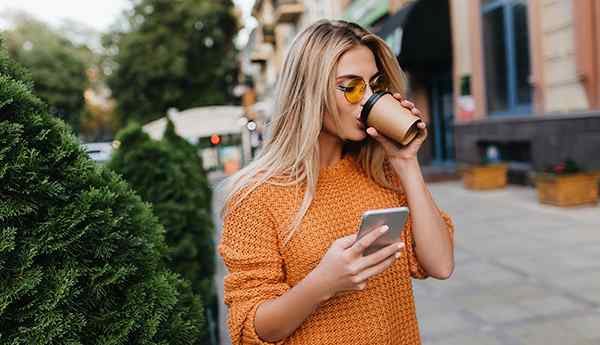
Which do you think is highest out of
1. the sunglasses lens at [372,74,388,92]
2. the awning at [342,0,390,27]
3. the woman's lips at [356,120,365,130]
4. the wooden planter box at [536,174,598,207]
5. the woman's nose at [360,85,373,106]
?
the awning at [342,0,390,27]

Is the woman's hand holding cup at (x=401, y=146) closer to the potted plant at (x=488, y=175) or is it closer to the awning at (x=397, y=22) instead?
the potted plant at (x=488, y=175)

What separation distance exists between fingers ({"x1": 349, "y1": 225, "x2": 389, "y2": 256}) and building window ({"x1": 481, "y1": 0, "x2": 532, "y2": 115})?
11.0m

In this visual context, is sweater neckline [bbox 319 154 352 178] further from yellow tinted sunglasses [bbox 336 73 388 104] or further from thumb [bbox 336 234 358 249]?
thumb [bbox 336 234 358 249]

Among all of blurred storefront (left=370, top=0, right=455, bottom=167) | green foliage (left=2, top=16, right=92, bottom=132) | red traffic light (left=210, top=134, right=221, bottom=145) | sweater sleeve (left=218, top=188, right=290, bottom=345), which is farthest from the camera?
green foliage (left=2, top=16, right=92, bottom=132)

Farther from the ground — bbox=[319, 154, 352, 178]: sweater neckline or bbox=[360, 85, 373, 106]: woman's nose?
bbox=[360, 85, 373, 106]: woman's nose

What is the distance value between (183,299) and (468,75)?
41.2ft

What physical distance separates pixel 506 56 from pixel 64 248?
40.1ft

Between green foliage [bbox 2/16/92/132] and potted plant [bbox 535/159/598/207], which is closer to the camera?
potted plant [bbox 535/159/598/207]

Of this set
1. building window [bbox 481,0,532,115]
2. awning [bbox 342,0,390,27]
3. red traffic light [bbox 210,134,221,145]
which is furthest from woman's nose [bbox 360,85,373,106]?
Answer: awning [bbox 342,0,390,27]

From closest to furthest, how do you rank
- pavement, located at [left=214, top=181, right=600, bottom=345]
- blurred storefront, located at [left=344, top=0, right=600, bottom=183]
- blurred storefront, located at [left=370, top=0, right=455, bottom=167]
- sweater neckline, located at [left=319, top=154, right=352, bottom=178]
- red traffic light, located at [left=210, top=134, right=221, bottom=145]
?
sweater neckline, located at [left=319, top=154, right=352, bottom=178] < pavement, located at [left=214, top=181, right=600, bottom=345] < blurred storefront, located at [left=344, top=0, right=600, bottom=183] < red traffic light, located at [left=210, top=134, right=221, bottom=145] < blurred storefront, located at [left=370, top=0, right=455, bottom=167]

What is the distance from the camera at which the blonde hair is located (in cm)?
152

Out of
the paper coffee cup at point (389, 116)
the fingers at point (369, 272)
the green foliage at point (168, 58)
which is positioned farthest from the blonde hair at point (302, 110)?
the green foliage at point (168, 58)

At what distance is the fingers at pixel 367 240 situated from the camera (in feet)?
4.01

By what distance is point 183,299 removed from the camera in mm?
1888
